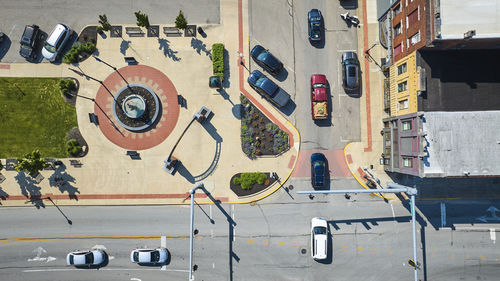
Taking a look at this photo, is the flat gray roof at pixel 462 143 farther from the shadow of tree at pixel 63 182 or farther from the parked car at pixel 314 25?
the shadow of tree at pixel 63 182

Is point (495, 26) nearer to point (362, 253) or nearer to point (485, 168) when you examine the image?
point (485, 168)

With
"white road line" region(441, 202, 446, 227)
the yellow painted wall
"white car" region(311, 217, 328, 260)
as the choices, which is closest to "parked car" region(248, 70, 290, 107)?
the yellow painted wall

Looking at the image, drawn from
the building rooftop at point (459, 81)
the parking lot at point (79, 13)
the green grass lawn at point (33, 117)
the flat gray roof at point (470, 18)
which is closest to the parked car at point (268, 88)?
the parking lot at point (79, 13)

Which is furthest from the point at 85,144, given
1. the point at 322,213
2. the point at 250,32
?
the point at 322,213

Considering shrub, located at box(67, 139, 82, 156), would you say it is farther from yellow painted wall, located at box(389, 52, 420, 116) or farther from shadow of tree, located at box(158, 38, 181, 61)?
yellow painted wall, located at box(389, 52, 420, 116)

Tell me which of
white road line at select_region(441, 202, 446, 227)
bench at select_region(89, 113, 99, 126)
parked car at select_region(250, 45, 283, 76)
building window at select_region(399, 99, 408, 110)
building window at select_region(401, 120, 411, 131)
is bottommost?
white road line at select_region(441, 202, 446, 227)

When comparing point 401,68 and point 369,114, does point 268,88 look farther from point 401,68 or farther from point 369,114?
point 401,68
